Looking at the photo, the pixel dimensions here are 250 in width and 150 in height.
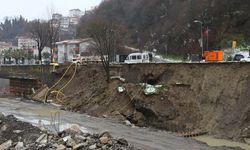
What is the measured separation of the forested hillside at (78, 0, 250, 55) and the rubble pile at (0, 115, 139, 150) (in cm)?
5040

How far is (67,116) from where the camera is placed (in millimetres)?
42844

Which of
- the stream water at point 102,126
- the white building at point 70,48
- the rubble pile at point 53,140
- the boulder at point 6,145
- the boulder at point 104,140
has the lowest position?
the stream water at point 102,126

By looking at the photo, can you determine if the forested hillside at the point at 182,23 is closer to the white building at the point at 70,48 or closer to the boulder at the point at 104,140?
the white building at the point at 70,48

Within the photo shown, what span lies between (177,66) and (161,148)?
16018 mm

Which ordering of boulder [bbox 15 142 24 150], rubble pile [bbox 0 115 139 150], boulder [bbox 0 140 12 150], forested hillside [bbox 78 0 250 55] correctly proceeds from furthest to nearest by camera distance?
forested hillside [bbox 78 0 250 55], boulder [bbox 0 140 12 150], boulder [bbox 15 142 24 150], rubble pile [bbox 0 115 139 150]

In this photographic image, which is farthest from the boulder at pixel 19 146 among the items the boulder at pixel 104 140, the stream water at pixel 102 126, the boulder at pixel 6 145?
the stream water at pixel 102 126

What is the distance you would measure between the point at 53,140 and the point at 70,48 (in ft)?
358

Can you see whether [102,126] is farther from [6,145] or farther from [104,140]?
[104,140]

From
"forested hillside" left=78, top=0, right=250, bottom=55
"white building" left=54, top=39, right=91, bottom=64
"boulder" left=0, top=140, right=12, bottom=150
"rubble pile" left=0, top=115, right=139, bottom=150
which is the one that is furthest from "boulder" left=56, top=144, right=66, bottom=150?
"white building" left=54, top=39, right=91, bottom=64

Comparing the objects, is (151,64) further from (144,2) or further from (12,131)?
(144,2)

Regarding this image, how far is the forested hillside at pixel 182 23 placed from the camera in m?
78.8

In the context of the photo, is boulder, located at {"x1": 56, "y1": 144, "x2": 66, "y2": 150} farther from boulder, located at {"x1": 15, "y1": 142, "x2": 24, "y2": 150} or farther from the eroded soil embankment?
the eroded soil embankment

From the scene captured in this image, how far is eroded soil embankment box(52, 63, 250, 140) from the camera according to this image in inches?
1373

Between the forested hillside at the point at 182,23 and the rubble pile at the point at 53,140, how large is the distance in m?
50.4
